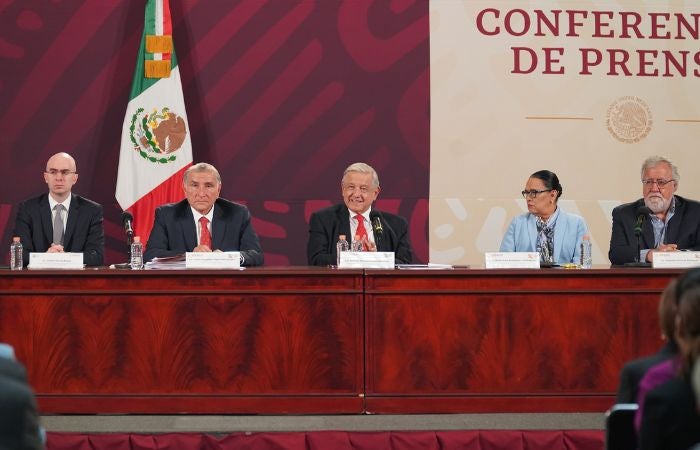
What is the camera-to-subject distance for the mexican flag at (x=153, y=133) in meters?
6.15

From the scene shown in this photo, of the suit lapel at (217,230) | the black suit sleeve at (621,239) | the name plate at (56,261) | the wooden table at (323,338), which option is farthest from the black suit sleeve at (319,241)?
the black suit sleeve at (621,239)

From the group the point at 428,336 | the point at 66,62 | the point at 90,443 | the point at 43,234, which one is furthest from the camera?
the point at 66,62

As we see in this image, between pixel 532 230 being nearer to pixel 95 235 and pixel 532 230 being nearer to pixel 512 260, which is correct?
pixel 512 260

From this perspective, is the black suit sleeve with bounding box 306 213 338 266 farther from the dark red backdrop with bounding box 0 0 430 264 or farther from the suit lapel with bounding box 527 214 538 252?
the dark red backdrop with bounding box 0 0 430 264

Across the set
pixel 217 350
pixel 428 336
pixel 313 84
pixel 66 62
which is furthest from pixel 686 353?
pixel 66 62

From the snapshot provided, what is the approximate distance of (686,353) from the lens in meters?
1.86

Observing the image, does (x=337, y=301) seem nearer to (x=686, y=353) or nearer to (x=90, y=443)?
(x=90, y=443)

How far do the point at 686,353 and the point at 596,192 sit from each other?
190 inches

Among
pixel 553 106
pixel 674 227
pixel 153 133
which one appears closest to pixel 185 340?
pixel 153 133

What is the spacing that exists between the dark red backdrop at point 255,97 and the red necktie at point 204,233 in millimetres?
1291

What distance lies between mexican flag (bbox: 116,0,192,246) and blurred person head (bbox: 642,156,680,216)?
293cm

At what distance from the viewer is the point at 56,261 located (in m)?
4.15

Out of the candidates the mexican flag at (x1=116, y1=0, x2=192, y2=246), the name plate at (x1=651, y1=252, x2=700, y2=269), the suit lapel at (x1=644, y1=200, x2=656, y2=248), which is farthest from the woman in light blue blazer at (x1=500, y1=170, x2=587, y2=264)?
the mexican flag at (x1=116, y1=0, x2=192, y2=246)

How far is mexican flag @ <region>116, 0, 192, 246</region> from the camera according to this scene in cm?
615
